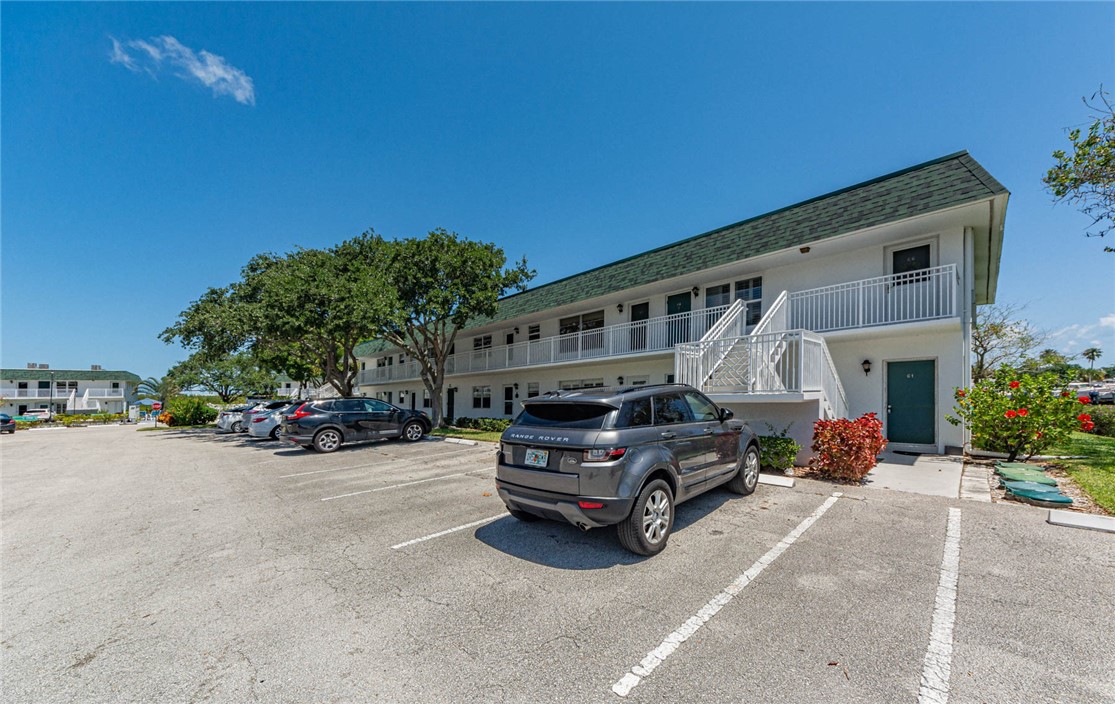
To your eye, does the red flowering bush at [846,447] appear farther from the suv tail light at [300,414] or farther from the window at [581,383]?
the suv tail light at [300,414]

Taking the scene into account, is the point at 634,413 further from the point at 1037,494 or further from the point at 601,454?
the point at 1037,494

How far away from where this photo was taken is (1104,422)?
15930mm

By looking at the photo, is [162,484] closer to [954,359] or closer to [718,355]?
[718,355]

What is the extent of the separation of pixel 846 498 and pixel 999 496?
2.09 metres

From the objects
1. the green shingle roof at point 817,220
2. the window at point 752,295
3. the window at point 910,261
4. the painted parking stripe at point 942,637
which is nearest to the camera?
the painted parking stripe at point 942,637

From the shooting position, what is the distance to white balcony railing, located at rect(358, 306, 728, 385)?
14.5m

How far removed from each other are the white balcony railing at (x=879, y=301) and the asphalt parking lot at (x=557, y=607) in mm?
5887

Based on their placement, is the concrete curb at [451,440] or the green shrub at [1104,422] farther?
the green shrub at [1104,422]

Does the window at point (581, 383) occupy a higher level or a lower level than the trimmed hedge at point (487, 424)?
higher

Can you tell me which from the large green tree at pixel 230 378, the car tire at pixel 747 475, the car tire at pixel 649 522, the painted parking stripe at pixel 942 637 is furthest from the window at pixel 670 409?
the large green tree at pixel 230 378

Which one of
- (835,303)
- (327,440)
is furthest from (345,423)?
(835,303)

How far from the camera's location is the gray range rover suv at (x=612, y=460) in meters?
4.20

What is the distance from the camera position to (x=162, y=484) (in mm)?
8562

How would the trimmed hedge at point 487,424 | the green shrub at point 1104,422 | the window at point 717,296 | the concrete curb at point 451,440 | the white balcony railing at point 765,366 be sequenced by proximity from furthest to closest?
the trimmed hedge at point 487,424
the green shrub at point 1104,422
the window at point 717,296
the concrete curb at point 451,440
the white balcony railing at point 765,366
